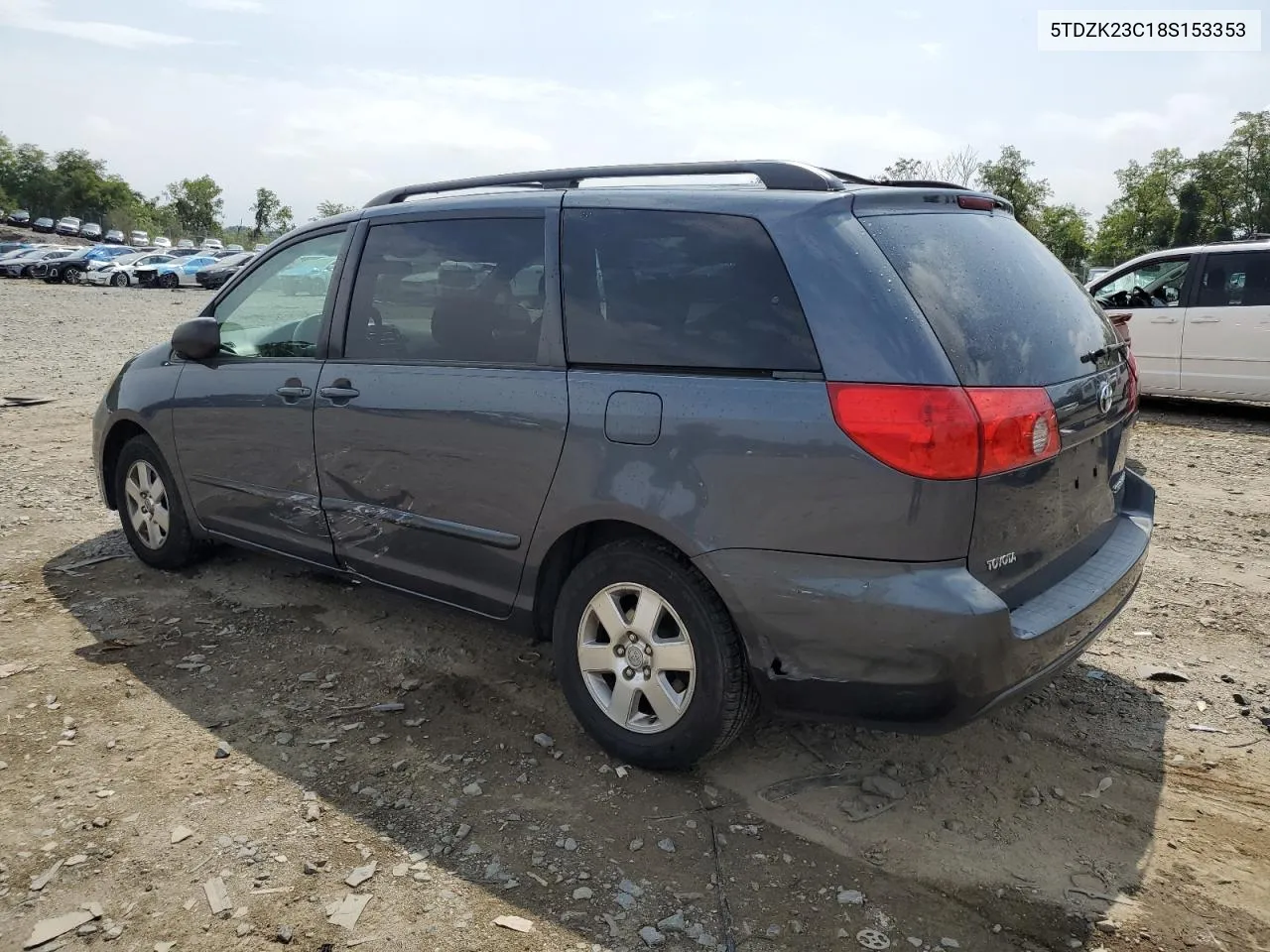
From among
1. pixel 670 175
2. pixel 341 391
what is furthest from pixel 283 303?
pixel 670 175

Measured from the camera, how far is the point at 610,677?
3381mm

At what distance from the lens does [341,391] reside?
4.02 m

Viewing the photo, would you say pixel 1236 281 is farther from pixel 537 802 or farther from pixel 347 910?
pixel 347 910

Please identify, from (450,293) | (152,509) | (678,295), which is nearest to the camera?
(678,295)

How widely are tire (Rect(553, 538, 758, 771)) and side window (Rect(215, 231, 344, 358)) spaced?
5.83 feet

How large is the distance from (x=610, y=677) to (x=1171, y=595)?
3.06 metres

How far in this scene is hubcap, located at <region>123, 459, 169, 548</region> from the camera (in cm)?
512

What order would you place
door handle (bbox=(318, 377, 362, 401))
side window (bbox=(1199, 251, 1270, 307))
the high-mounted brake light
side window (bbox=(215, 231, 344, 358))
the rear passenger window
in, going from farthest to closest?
1. side window (bbox=(1199, 251, 1270, 307))
2. side window (bbox=(215, 231, 344, 358))
3. door handle (bbox=(318, 377, 362, 401))
4. the high-mounted brake light
5. the rear passenger window

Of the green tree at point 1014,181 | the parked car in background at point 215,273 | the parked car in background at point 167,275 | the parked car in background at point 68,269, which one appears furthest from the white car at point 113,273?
the green tree at point 1014,181

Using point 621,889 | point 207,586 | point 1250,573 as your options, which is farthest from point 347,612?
point 1250,573

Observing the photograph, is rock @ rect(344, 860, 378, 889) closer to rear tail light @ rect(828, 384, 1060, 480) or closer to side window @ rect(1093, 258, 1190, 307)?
rear tail light @ rect(828, 384, 1060, 480)

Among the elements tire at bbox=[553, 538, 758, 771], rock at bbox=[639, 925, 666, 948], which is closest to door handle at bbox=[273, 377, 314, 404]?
tire at bbox=[553, 538, 758, 771]

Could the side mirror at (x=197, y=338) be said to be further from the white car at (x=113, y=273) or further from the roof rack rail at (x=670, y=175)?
the white car at (x=113, y=273)

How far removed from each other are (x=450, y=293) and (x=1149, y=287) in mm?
9156
